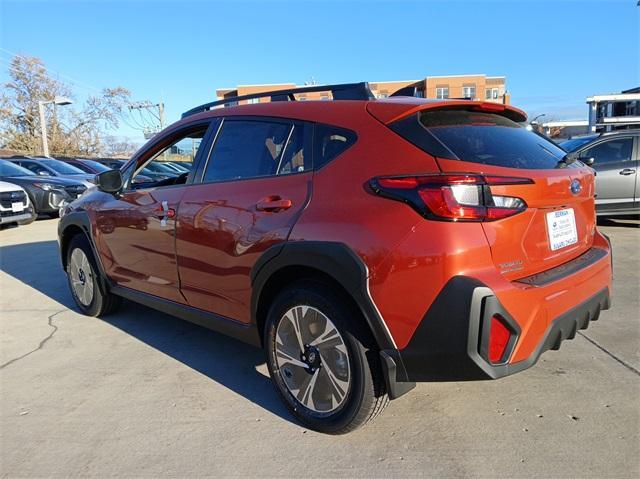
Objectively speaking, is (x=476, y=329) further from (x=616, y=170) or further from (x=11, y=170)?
(x=11, y=170)

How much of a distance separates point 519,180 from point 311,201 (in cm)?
100

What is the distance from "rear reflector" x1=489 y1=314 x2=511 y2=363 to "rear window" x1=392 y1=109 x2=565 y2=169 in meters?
0.73

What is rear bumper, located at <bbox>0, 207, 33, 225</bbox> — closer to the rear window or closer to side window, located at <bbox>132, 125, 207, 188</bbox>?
side window, located at <bbox>132, 125, 207, 188</bbox>

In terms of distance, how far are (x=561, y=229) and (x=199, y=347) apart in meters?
2.80

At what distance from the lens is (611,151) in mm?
8484

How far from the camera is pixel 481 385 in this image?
3137 millimetres

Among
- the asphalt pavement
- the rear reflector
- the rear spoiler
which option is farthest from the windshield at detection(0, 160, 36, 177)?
the rear reflector

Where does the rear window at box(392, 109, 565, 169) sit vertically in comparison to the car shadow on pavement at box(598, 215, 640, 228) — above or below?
above

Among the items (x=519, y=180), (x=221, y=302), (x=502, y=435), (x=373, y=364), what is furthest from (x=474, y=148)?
(x=221, y=302)

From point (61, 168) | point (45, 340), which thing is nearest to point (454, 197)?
point (45, 340)

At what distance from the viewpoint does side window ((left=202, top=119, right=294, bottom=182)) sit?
9.42 feet

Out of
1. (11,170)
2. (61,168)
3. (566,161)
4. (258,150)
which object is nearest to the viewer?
(566,161)

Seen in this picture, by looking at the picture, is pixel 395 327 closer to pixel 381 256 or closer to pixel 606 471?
pixel 381 256

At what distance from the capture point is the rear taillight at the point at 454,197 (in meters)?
2.09
